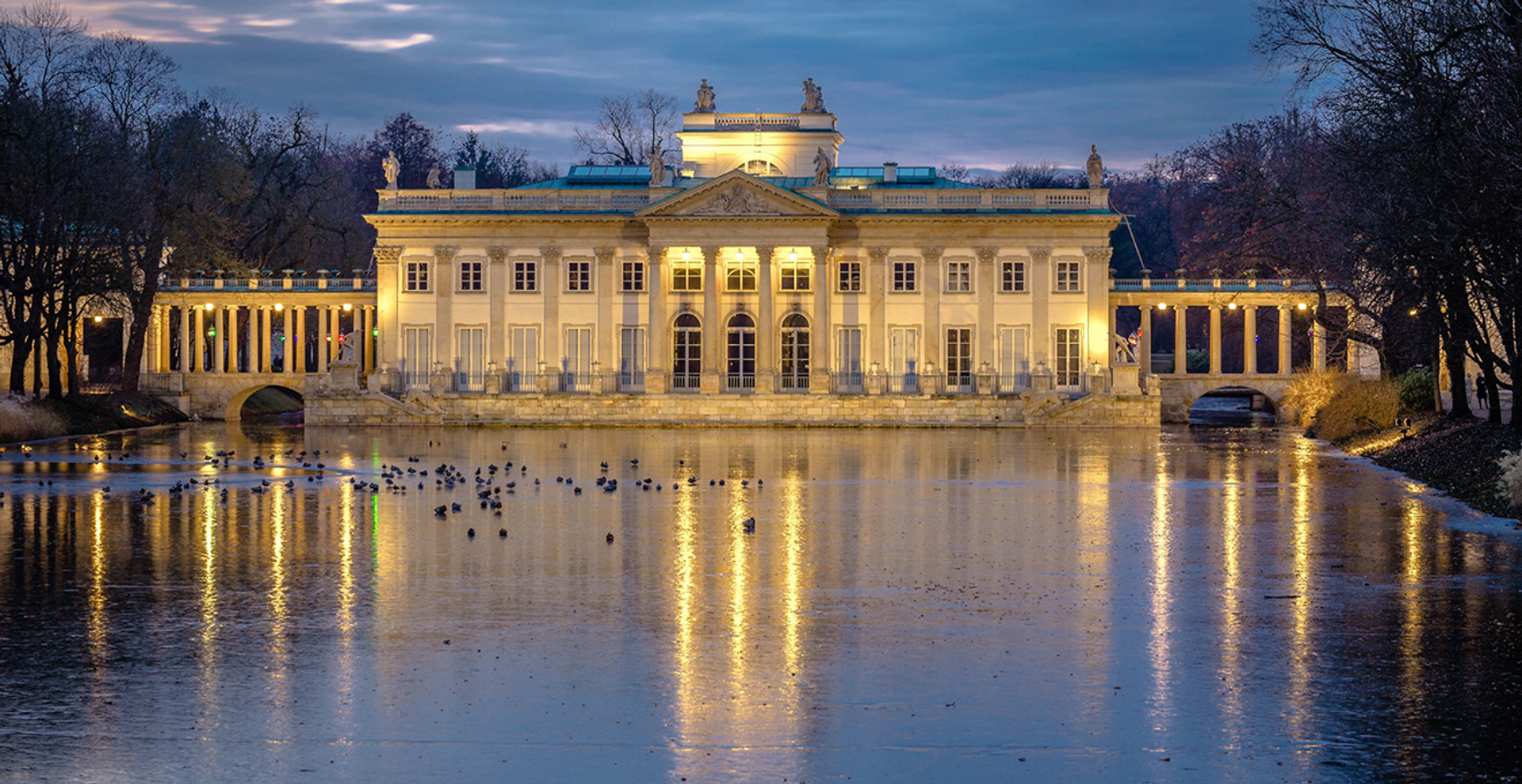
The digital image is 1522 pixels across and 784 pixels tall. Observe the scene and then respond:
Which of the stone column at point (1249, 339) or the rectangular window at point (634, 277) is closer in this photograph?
the rectangular window at point (634, 277)

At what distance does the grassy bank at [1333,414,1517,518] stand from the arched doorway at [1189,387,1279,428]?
81.0 feet

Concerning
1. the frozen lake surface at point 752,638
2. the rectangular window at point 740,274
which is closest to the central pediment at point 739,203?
the rectangular window at point 740,274

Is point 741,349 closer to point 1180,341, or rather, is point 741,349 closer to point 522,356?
point 522,356

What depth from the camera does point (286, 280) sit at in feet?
263

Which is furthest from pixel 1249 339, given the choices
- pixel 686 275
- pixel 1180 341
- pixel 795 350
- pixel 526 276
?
pixel 526 276

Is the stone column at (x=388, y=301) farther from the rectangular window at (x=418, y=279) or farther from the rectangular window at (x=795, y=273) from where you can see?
the rectangular window at (x=795, y=273)

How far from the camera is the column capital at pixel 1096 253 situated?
75000 millimetres

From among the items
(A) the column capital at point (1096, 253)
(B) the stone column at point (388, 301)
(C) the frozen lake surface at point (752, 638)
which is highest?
(A) the column capital at point (1096, 253)

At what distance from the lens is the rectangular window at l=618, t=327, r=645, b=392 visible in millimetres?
76750

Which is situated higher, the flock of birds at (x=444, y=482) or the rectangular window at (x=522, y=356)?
the rectangular window at (x=522, y=356)

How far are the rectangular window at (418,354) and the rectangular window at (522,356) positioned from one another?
3.68m

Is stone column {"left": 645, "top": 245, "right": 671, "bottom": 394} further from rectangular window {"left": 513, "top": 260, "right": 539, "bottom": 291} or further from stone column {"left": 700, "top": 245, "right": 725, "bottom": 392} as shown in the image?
rectangular window {"left": 513, "top": 260, "right": 539, "bottom": 291}

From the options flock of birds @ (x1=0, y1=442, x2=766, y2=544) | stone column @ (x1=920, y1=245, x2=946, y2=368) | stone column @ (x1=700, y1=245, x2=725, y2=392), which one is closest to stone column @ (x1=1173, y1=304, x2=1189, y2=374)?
stone column @ (x1=920, y1=245, x2=946, y2=368)

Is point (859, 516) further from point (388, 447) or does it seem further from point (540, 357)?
point (540, 357)
